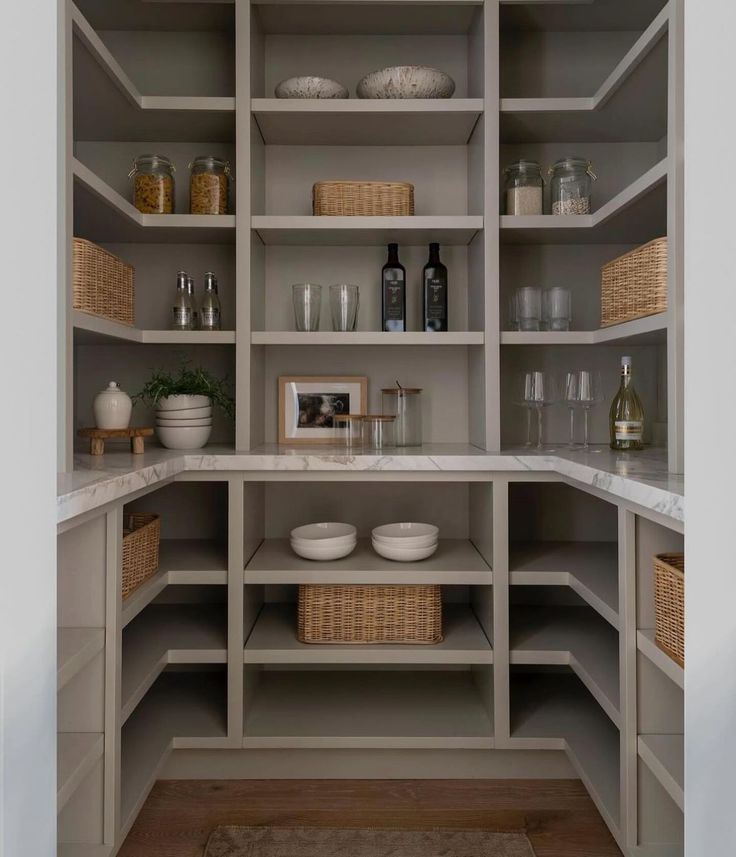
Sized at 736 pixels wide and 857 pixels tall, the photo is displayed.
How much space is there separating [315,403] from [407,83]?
1.13 m

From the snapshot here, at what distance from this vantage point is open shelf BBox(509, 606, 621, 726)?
6.20ft

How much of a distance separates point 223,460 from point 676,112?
1484 mm

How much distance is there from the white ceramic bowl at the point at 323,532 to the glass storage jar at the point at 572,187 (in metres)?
1.28

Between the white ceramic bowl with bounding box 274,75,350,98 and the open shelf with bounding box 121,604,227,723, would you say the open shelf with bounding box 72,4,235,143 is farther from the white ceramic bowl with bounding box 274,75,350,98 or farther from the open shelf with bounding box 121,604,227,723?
the open shelf with bounding box 121,604,227,723

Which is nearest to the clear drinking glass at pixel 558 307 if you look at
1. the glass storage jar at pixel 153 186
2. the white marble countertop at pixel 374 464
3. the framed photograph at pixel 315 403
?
the white marble countertop at pixel 374 464

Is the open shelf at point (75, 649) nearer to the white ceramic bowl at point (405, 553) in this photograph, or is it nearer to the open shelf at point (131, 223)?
the white ceramic bowl at point (405, 553)

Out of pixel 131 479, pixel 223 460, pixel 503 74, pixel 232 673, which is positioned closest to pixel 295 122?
pixel 503 74

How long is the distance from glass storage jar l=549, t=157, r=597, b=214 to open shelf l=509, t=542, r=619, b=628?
1.15 m

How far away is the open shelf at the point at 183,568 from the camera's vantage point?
1.90 m

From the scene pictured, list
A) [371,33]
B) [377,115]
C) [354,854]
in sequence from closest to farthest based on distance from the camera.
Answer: [354,854] < [377,115] < [371,33]

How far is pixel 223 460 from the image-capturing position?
7.04 ft
